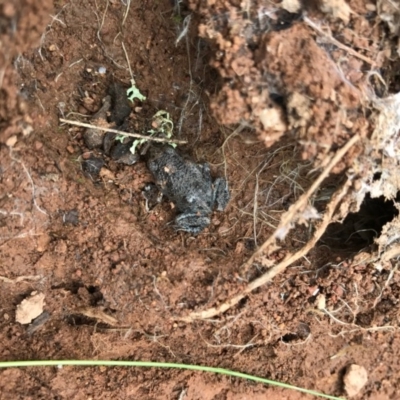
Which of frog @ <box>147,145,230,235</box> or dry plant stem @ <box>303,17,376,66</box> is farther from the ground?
dry plant stem @ <box>303,17,376,66</box>

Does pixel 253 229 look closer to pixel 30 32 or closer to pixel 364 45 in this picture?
pixel 364 45

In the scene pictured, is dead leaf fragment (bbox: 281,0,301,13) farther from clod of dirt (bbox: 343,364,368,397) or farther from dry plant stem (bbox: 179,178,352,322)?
clod of dirt (bbox: 343,364,368,397)

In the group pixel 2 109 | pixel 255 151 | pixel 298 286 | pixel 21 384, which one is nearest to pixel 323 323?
pixel 298 286

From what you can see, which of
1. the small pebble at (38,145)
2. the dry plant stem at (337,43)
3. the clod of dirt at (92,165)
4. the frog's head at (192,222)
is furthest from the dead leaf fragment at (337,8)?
the small pebble at (38,145)

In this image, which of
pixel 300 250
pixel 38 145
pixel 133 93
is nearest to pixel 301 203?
pixel 300 250

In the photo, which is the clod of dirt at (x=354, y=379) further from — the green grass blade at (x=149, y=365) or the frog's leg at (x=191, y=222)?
the frog's leg at (x=191, y=222)

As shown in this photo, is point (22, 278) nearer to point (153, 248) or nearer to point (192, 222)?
point (153, 248)

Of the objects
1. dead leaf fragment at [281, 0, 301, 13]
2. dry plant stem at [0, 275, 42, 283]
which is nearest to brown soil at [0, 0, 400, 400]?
dry plant stem at [0, 275, 42, 283]
